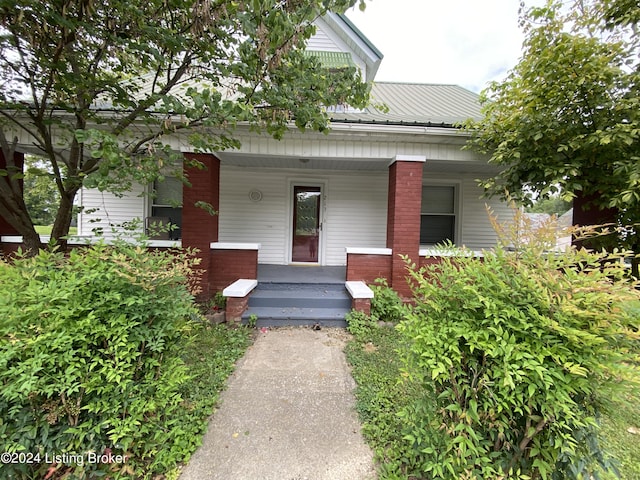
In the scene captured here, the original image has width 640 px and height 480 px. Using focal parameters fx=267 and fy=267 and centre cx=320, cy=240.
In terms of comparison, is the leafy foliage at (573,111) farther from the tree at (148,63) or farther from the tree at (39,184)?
the tree at (39,184)

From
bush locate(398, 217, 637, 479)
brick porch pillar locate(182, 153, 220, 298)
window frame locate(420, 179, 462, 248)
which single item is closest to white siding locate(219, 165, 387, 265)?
window frame locate(420, 179, 462, 248)

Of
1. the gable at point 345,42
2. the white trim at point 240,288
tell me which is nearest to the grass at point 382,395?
the white trim at point 240,288

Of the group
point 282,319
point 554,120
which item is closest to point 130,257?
point 282,319

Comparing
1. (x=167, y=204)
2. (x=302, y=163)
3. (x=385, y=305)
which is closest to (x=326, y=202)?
(x=302, y=163)

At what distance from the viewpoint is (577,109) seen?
371cm

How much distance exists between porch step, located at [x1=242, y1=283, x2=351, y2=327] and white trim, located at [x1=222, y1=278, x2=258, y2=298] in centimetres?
19

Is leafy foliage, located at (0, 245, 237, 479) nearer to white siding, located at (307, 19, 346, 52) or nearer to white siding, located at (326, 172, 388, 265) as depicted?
white siding, located at (326, 172, 388, 265)

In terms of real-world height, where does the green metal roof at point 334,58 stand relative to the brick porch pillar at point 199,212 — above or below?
above

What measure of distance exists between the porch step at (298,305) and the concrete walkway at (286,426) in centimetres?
94

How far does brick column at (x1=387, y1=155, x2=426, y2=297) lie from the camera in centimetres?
504

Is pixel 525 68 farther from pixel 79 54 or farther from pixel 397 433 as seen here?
pixel 79 54

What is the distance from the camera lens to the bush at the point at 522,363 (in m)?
1.36

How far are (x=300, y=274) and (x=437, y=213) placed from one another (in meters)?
4.10

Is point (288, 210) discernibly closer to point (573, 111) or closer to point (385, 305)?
point (385, 305)
